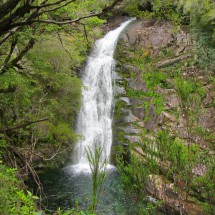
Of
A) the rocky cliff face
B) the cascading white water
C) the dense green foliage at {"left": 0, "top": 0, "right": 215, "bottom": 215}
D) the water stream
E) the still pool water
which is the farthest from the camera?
the cascading white water

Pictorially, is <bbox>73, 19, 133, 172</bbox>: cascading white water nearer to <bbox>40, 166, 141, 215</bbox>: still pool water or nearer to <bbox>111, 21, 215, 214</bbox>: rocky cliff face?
<bbox>111, 21, 215, 214</bbox>: rocky cliff face

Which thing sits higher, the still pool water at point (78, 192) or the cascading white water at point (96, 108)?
the cascading white water at point (96, 108)

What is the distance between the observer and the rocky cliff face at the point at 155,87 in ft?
50.5

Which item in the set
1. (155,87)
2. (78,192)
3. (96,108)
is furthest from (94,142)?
(155,87)

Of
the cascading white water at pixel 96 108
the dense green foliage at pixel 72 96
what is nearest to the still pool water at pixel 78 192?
the dense green foliage at pixel 72 96

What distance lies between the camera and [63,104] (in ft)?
50.3

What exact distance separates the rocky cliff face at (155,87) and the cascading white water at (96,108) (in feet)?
2.06

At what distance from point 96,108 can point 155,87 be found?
13.8 feet

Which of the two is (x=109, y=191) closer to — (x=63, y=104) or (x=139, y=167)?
(x=63, y=104)

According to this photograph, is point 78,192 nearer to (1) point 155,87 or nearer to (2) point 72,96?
(2) point 72,96

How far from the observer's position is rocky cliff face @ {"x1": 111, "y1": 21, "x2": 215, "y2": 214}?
1539 centimetres

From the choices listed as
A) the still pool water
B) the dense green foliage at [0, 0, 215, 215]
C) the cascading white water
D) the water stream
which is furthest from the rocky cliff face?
the still pool water

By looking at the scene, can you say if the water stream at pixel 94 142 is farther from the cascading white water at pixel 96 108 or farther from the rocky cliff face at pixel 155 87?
the rocky cliff face at pixel 155 87

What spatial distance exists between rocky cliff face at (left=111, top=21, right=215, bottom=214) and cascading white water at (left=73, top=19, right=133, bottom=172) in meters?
0.63
